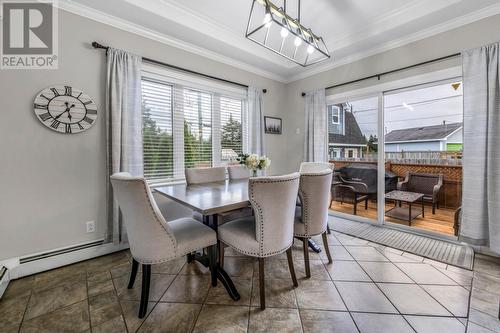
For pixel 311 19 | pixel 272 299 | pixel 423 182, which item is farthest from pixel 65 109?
pixel 423 182

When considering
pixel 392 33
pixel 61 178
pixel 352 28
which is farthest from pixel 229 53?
pixel 61 178

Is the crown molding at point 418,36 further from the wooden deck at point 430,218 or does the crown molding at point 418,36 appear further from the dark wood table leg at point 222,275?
the dark wood table leg at point 222,275

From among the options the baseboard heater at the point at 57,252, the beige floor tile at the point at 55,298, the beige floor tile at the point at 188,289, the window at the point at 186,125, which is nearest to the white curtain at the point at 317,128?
the window at the point at 186,125

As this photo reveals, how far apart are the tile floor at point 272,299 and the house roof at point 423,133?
1.45 metres

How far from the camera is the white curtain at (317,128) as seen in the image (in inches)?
147

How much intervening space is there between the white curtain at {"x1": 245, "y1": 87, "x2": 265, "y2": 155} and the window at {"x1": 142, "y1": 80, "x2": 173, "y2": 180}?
51.6 inches

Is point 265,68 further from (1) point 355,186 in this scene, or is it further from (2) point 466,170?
(2) point 466,170

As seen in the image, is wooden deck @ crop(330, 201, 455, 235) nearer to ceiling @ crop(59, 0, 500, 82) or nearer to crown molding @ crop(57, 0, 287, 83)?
ceiling @ crop(59, 0, 500, 82)

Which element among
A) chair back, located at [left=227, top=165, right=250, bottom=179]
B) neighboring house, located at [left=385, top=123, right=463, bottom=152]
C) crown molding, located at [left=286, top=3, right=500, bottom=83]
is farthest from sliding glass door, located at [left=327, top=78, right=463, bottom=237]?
chair back, located at [left=227, top=165, right=250, bottom=179]

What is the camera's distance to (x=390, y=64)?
3014 mm

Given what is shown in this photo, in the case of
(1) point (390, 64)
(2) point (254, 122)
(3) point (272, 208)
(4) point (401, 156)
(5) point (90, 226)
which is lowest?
(5) point (90, 226)

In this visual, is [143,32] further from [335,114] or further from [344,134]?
[344,134]

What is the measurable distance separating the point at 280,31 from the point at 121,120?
2292 millimetres

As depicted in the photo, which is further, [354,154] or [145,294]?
[354,154]
